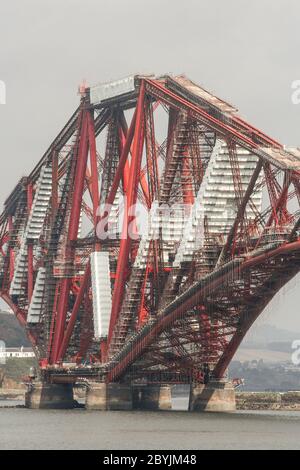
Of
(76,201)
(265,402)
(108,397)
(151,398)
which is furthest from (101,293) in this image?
(265,402)

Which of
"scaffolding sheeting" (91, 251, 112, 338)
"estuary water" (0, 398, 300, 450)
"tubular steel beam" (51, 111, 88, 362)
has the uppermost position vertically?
"tubular steel beam" (51, 111, 88, 362)

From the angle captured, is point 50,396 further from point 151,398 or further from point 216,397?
point 216,397

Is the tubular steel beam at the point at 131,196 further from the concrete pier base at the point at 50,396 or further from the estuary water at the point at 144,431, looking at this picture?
the concrete pier base at the point at 50,396

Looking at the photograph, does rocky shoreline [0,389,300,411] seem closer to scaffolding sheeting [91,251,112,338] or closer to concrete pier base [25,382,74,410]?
concrete pier base [25,382,74,410]

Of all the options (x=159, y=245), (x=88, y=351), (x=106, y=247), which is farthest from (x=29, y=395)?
(x=159, y=245)

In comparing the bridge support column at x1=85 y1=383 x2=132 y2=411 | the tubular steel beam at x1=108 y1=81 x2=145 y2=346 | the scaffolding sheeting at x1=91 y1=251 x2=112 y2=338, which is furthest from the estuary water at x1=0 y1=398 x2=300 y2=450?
the tubular steel beam at x1=108 y1=81 x2=145 y2=346

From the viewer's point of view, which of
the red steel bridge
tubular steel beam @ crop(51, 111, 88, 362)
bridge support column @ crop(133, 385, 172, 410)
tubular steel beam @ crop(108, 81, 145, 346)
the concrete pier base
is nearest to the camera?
the red steel bridge
